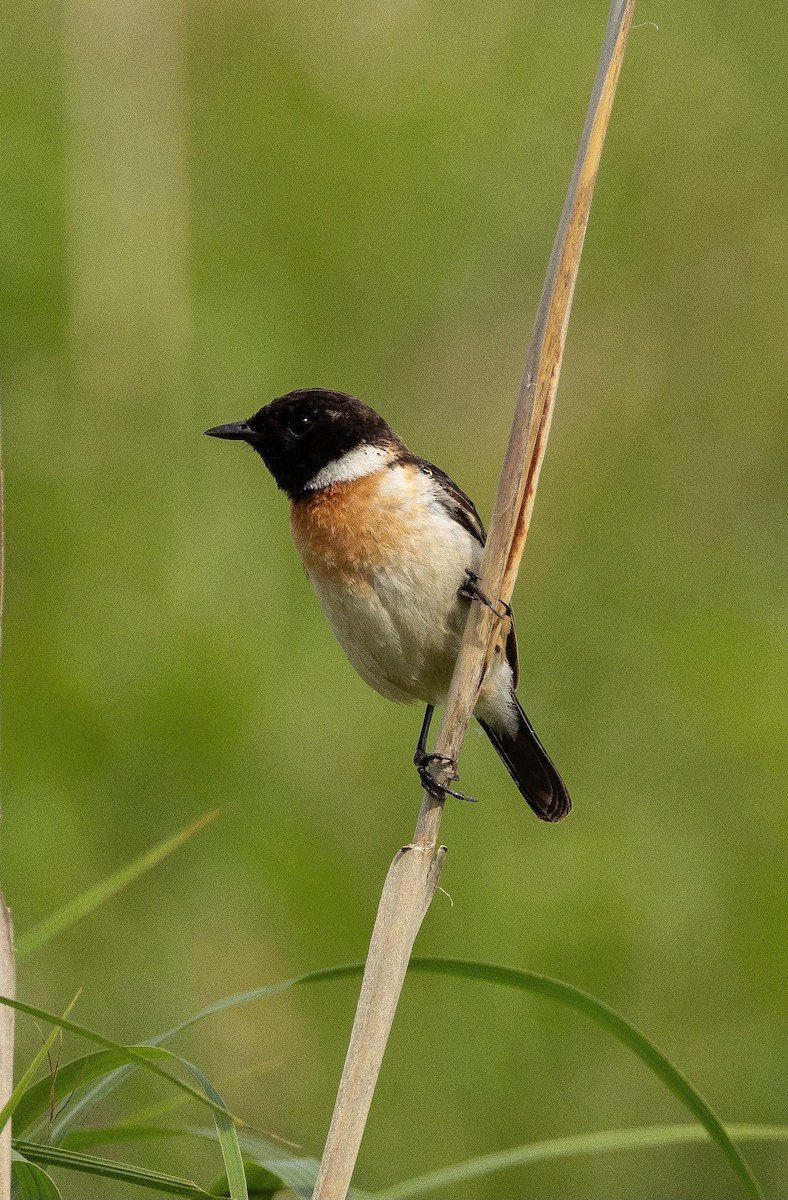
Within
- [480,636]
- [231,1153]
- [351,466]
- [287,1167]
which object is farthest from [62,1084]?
[351,466]

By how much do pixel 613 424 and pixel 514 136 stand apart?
188cm

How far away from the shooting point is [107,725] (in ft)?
18.0

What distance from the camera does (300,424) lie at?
418 centimetres

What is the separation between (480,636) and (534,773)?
1.63m

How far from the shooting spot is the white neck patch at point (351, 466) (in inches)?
157

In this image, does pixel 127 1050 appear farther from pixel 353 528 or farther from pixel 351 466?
pixel 351 466

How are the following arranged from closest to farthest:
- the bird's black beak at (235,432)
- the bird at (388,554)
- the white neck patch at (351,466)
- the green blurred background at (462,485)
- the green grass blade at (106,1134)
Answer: the green grass blade at (106,1134)
the bird at (388,554)
the white neck patch at (351,466)
the bird's black beak at (235,432)
the green blurred background at (462,485)

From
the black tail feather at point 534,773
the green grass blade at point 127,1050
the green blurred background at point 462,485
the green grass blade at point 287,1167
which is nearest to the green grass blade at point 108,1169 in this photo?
the green grass blade at point 127,1050

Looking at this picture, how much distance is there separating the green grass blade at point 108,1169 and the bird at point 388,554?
1.58 m

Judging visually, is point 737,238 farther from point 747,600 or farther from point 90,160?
point 90,160

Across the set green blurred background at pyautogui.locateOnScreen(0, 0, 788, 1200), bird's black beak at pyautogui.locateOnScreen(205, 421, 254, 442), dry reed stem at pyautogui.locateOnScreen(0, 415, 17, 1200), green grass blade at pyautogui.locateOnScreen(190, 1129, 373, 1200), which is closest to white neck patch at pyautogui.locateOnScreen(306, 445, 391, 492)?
bird's black beak at pyautogui.locateOnScreen(205, 421, 254, 442)

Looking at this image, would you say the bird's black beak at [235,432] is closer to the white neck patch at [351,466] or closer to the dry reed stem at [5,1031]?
the white neck patch at [351,466]

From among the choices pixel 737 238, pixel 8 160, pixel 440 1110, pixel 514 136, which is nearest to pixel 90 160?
pixel 8 160

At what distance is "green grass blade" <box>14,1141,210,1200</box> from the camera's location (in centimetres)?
192
